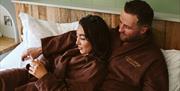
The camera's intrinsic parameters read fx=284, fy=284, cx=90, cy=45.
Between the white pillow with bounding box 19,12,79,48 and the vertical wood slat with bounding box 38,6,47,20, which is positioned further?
the vertical wood slat with bounding box 38,6,47,20

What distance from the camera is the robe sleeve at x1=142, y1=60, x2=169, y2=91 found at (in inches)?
55.5

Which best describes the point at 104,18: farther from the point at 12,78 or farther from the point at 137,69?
the point at 12,78

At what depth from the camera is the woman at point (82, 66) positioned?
142 centimetres

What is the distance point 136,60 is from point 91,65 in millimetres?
238

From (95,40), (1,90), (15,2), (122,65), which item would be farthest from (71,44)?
(15,2)

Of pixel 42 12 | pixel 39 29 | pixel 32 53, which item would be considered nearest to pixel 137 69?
pixel 32 53

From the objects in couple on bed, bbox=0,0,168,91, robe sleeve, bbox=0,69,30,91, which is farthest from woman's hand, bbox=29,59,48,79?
robe sleeve, bbox=0,69,30,91

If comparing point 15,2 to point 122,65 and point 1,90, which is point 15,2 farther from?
point 122,65

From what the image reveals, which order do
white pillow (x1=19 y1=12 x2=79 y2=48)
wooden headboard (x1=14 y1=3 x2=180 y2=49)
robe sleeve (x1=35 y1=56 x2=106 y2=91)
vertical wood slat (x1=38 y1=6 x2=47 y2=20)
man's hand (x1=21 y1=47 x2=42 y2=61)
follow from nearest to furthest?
robe sleeve (x1=35 y1=56 x2=106 y2=91) < wooden headboard (x1=14 y1=3 x2=180 y2=49) < man's hand (x1=21 y1=47 x2=42 y2=61) < white pillow (x1=19 y1=12 x2=79 y2=48) < vertical wood slat (x1=38 y1=6 x2=47 y2=20)

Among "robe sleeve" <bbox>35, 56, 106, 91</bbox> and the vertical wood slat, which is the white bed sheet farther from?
"robe sleeve" <bbox>35, 56, 106, 91</bbox>

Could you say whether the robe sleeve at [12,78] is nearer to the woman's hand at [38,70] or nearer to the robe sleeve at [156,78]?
the woman's hand at [38,70]

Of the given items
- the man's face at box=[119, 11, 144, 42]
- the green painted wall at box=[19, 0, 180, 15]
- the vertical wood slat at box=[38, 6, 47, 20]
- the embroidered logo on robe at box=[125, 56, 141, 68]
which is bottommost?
the embroidered logo on robe at box=[125, 56, 141, 68]

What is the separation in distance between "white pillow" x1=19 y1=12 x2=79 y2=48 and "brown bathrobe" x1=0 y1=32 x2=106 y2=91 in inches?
6.3

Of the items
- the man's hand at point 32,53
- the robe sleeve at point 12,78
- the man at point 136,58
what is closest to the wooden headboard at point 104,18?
the man at point 136,58
